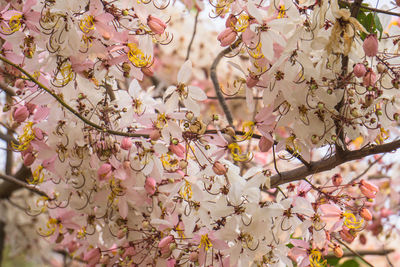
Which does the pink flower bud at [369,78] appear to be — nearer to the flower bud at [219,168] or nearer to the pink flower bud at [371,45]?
the pink flower bud at [371,45]

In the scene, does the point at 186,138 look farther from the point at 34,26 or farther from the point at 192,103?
the point at 34,26

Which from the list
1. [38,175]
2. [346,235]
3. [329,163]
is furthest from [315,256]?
[38,175]

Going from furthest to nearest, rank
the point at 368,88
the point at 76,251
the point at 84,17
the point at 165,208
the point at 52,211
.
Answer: the point at 76,251 → the point at 52,211 → the point at 165,208 → the point at 84,17 → the point at 368,88

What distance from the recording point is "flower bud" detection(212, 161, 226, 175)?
0.99 metres

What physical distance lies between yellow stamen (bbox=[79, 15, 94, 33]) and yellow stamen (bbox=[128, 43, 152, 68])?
0.29 ft

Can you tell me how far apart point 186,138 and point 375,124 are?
0.37 meters

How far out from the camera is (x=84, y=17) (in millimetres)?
993

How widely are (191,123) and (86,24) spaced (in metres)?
0.28

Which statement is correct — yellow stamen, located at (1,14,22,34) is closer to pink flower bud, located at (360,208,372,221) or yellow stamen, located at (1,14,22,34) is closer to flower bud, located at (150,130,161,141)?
flower bud, located at (150,130,161,141)

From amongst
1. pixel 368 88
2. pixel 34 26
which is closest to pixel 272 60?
pixel 368 88

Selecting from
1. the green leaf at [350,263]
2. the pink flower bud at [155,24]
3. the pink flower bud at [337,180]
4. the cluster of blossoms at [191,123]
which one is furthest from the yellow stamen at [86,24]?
the green leaf at [350,263]

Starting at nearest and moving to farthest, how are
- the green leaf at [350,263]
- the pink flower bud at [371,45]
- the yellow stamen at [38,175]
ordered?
the pink flower bud at [371,45] → the yellow stamen at [38,175] → the green leaf at [350,263]

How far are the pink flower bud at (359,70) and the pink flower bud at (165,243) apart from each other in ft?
1.62

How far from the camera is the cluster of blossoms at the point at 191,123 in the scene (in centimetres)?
93
